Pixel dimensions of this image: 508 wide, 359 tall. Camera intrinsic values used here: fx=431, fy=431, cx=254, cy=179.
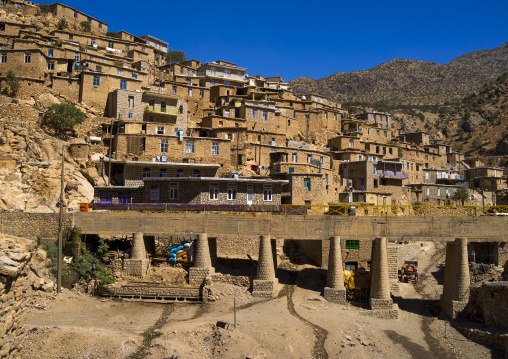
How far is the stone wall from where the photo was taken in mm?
11297

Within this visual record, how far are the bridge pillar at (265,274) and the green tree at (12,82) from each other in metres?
35.5

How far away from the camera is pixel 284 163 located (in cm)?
4625

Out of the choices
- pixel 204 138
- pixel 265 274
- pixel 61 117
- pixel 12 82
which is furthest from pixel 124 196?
pixel 12 82

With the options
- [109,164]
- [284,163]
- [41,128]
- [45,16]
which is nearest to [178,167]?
[109,164]

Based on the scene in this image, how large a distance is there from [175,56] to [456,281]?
80.4 metres

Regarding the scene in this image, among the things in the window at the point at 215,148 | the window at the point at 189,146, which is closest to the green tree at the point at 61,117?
the window at the point at 189,146

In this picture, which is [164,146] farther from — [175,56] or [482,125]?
[482,125]

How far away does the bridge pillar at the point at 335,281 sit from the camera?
1132 inches

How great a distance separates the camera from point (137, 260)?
3020 cm

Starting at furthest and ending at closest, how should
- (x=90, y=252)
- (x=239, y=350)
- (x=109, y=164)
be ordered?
1. (x=109, y=164)
2. (x=90, y=252)
3. (x=239, y=350)

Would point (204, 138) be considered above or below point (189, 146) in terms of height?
above

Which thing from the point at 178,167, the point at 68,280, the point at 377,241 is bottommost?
the point at 68,280

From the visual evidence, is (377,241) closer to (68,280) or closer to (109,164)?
(68,280)

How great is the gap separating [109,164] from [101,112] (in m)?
13.2
